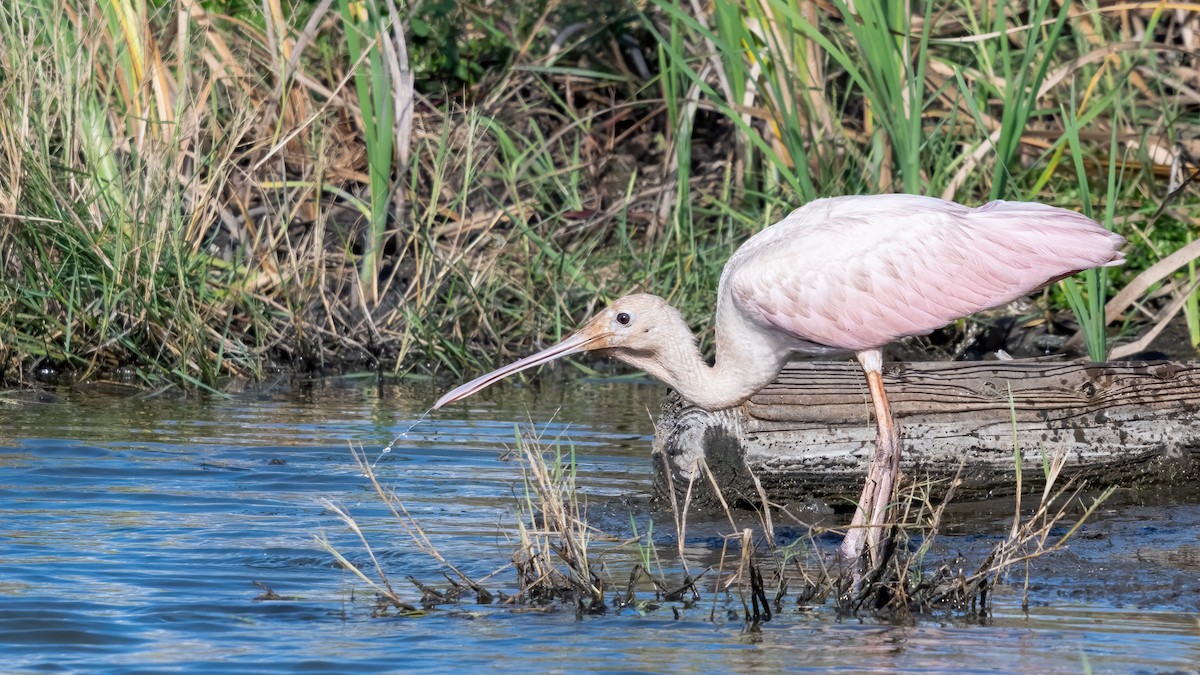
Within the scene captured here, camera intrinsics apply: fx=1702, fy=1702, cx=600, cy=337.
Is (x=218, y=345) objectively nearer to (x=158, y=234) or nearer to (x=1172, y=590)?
(x=158, y=234)

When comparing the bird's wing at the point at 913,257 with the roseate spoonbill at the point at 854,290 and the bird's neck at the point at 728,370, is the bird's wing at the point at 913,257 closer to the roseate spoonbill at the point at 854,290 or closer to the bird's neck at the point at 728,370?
the roseate spoonbill at the point at 854,290

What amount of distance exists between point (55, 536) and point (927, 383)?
3.18 m

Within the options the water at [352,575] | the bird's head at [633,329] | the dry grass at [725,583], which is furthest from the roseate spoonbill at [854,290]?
the dry grass at [725,583]

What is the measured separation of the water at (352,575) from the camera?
4.45m

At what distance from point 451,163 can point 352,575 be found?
6.08 m

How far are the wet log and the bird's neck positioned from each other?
38cm

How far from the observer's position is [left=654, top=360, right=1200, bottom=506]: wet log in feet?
20.6

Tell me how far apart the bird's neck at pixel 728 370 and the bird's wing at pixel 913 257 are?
175mm

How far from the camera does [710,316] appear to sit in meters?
9.74

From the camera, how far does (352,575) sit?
541 centimetres

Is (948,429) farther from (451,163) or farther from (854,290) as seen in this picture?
(451,163)

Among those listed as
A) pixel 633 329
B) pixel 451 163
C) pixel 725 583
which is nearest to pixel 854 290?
pixel 633 329

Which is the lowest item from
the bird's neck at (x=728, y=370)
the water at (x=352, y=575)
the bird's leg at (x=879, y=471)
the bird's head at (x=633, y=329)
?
the water at (x=352, y=575)

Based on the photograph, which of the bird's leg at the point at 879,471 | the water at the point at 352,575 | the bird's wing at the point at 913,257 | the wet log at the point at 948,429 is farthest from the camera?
the wet log at the point at 948,429
